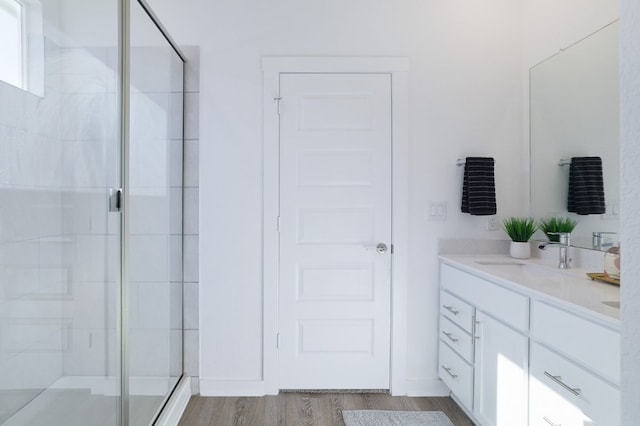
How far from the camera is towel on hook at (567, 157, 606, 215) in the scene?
6.57 feet

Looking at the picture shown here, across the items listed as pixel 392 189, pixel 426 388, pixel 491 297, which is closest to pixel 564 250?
pixel 491 297

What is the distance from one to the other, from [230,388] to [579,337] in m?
1.98

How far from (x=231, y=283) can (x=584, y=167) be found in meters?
2.11

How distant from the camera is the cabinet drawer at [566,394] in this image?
125 centimetres

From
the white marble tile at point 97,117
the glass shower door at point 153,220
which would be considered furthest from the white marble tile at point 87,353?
the white marble tile at point 97,117

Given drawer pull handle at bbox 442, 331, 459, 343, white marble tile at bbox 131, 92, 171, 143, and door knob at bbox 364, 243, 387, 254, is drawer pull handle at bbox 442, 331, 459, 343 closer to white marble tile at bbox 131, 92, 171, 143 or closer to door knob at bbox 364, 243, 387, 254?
door knob at bbox 364, 243, 387, 254

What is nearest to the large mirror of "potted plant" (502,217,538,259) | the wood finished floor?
"potted plant" (502,217,538,259)

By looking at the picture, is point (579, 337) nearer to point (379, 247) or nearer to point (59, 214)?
point (379, 247)

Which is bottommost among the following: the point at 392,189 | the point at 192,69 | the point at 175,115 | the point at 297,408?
the point at 297,408

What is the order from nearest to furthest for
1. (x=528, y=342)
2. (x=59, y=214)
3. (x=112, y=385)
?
(x=59, y=214), (x=112, y=385), (x=528, y=342)

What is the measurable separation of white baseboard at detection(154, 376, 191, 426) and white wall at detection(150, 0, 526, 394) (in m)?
0.13

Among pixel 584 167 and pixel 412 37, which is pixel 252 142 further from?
pixel 584 167

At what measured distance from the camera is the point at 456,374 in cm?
229

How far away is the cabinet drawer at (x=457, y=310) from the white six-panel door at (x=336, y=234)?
34 cm
